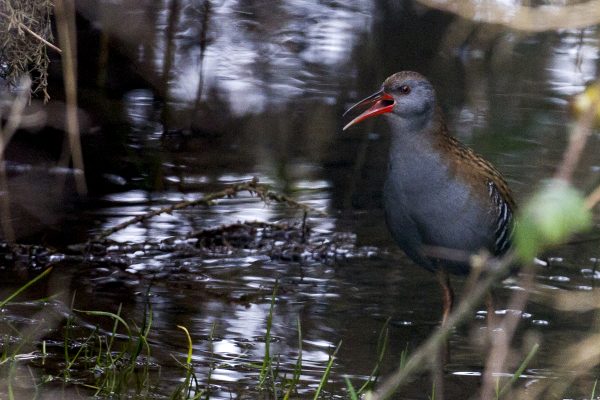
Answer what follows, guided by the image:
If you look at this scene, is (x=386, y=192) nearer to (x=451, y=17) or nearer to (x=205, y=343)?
(x=205, y=343)

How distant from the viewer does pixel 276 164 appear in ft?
20.9

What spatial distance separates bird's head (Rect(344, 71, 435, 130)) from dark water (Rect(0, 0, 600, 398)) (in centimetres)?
36

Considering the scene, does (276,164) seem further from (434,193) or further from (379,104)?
(434,193)

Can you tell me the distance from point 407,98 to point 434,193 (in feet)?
1.54

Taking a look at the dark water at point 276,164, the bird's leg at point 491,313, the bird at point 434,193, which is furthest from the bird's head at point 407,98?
the bird's leg at point 491,313

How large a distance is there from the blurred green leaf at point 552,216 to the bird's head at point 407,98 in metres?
3.34

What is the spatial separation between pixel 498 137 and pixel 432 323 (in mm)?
2804

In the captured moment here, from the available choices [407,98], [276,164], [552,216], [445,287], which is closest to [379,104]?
[407,98]

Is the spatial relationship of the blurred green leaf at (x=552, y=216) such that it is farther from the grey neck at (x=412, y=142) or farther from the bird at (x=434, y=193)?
the grey neck at (x=412, y=142)

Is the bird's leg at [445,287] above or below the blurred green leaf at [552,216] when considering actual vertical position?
below

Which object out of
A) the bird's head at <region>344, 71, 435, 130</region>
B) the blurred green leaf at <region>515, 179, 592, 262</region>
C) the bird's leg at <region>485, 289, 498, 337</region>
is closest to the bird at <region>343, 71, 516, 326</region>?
the bird's head at <region>344, 71, 435, 130</region>

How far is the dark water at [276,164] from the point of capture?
411cm

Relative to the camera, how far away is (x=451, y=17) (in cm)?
943

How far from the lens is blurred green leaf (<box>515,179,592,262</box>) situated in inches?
44.6
